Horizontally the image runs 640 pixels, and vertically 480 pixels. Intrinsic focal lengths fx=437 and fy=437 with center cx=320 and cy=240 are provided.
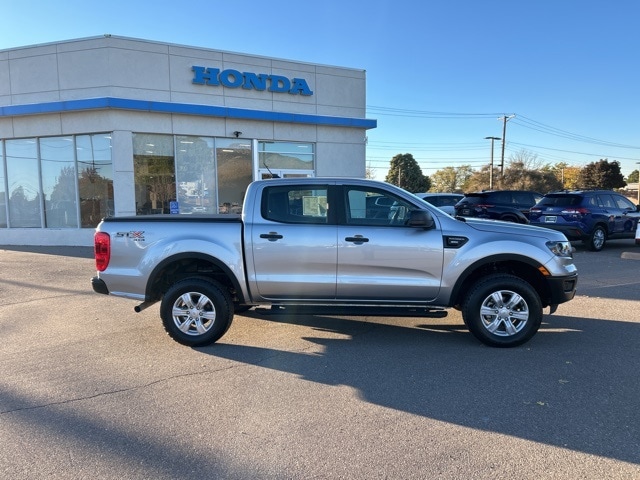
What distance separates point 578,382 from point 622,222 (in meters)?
11.4

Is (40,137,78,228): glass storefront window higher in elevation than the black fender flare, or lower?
higher

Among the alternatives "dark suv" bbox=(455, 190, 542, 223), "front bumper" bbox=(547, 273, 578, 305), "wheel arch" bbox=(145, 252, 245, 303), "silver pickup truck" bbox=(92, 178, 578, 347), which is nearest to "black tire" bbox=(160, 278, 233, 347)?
"silver pickup truck" bbox=(92, 178, 578, 347)

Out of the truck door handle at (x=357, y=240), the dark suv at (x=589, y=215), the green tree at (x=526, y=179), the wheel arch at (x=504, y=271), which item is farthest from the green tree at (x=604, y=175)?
the truck door handle at (x=357, y=240)

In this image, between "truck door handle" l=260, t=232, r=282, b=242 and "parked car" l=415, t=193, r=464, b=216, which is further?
"parked car" l=415, t=193, r=464, b=216

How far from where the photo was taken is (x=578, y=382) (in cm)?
396

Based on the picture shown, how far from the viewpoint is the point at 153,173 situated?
14141mm

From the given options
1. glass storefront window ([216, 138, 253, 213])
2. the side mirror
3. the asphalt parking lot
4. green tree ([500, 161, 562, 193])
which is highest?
green tree ([500, 161, 562, 193])

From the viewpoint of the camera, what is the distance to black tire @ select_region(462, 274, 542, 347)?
4746 millimetres

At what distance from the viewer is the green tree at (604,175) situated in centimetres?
5806

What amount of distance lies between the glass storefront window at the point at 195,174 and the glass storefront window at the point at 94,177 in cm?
211

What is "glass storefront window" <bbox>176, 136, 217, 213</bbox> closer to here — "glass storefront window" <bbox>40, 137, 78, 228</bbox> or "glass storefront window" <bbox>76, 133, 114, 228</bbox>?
"glass storefront window" <bbox>76, 133, 114, 228</bbox>

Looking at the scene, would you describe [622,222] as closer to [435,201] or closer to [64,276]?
[435,201]

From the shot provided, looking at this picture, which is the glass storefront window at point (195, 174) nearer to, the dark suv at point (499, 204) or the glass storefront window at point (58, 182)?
the glass storefront window at point (58, 182)

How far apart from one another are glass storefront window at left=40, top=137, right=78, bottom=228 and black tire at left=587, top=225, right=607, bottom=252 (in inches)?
623
